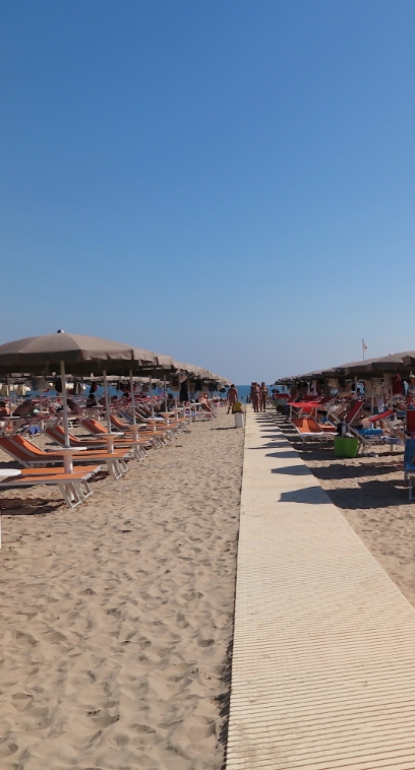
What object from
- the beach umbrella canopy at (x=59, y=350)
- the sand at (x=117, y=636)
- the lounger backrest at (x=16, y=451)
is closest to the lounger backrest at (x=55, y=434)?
the lounger backrest at (x=16, y=451)

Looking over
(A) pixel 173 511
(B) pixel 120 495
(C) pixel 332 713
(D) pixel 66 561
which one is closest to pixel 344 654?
(C) pixel 332 713

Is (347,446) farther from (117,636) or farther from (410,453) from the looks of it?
A: (117,636)

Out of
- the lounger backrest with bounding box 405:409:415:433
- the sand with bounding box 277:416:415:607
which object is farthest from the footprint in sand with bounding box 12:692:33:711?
the lounger backrest with bounding box 405:409:415:433

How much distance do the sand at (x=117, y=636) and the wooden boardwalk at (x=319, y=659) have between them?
0.46 feet

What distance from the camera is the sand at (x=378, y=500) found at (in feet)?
15.0

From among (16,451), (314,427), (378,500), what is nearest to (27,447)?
(16,451)

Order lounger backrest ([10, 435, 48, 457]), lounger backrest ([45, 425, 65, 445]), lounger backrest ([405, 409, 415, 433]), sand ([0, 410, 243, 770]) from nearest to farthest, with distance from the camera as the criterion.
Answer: sand ([0, 410, 243, 770]), lounger backrest ([405, 409, 415, 433]), lounger backrest ([10, 435, 48, 457]), lounger backrest ([45, 425, 65, 445])

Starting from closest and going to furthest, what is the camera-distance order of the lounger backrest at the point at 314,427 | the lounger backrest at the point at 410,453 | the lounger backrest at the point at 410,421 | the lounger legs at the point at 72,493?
the lounger legs at the point at 72,493 < the lounger backrest at the point at 410,453 < the lounger backrest at the point at 410,421 < the lounger backrest at the point at 314,427

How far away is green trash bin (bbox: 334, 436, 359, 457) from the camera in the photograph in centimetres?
1064

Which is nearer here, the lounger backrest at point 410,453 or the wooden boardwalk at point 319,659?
the wooden boardwalk at point 319,659

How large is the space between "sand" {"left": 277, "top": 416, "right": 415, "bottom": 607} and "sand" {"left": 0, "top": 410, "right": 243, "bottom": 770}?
47.3 inches

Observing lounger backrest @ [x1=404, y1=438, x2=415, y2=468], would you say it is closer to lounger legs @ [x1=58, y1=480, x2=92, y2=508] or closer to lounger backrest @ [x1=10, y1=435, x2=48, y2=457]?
lounger legs @ [x1=58, y1=480, x2=92, y2=508]

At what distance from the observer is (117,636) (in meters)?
3.30

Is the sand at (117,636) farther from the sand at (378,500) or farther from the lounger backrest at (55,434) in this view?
the lounger backrest at (55,434)
